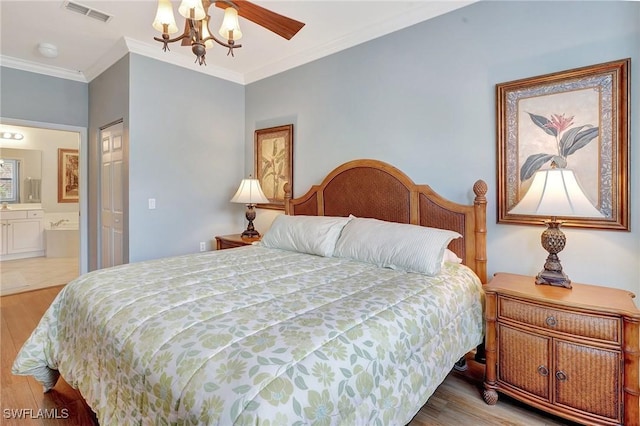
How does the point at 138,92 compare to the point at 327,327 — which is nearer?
the point at 327,327

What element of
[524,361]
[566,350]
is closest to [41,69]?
[524,361]

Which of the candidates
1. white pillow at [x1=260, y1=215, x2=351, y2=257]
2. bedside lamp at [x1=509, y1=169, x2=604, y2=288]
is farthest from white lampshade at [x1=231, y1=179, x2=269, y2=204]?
bedside lamp at [x1=509, y1=169, x2=604, y2=288]

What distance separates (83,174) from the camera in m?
4.24

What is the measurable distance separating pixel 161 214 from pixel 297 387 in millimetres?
3074

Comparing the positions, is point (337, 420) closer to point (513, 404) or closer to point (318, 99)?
point (513, 404)

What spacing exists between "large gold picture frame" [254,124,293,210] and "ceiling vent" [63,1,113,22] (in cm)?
175

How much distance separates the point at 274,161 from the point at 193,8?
219 centimetres

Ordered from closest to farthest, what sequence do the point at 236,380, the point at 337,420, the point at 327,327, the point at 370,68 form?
the point at 236,380 → the point at 337,420 → the point at 327,327 → the point at 370,68

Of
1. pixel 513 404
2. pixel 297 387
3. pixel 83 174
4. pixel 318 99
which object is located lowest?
pixel 513 404

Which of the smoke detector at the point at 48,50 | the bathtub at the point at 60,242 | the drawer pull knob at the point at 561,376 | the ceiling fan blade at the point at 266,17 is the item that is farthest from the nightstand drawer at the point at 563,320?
the bathtub at the point at 60,242

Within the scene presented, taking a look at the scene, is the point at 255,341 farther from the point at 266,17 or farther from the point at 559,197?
the point at 266,17

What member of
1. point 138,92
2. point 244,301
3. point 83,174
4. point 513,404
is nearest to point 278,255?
point 244,301

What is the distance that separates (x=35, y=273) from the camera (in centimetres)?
484

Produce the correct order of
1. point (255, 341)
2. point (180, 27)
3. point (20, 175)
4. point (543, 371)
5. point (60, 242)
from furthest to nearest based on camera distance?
point (20, 175)
point (60, 242)
point (180, 27)
point (543, 371)
point (255, 341)
